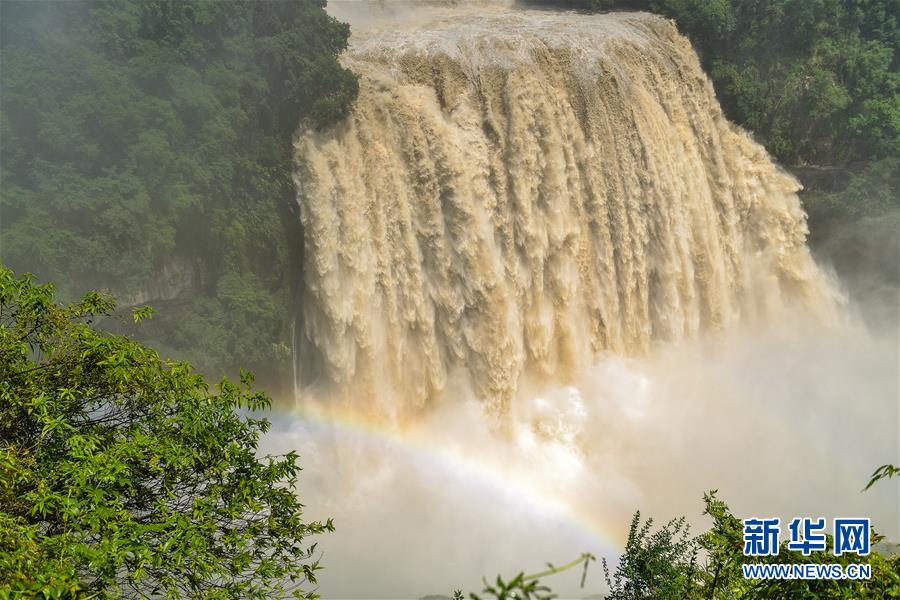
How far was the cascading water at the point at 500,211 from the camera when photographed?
A: 16.2 meters

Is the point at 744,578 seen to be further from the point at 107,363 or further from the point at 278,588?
the point at 107,363

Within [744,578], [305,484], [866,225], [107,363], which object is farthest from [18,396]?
[866,225]

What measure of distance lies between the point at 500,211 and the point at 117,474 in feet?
39.6

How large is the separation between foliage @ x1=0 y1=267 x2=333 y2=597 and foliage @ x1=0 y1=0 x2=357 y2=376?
9.42 m

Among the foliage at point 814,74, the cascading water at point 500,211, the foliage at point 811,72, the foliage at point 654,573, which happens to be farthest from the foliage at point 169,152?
the foliage at point 814,74

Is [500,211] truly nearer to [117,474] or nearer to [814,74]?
[117,474]

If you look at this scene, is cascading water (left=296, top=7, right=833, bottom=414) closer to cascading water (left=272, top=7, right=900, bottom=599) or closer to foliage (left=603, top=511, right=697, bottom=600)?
cascading water (left=272, top=7, right=900, bottom=599)

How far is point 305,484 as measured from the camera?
1655 cm

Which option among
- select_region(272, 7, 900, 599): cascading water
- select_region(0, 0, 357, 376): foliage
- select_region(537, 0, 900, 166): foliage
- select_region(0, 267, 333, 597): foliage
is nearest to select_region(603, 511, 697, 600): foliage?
select_region(0, 267, 333, 597): foliage

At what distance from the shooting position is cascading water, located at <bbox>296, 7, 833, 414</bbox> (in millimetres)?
16156

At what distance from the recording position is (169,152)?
17.0m

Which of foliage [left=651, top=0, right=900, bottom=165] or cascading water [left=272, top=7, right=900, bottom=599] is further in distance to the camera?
foliage [left=651, top=0, right=900, bottom=165]

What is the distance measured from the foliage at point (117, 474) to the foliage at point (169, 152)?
9.42m

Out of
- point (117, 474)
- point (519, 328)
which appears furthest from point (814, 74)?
point (117, 474)
